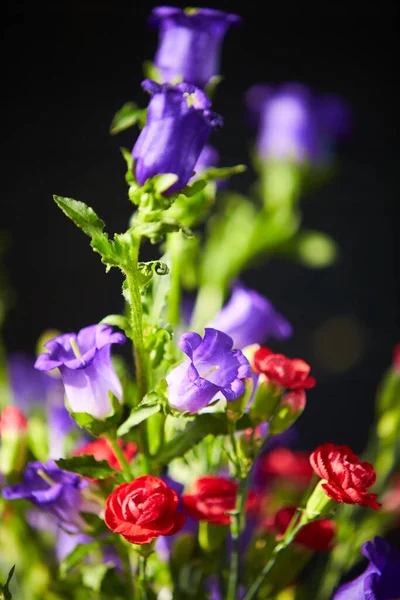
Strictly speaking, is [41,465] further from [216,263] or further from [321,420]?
[321,420]

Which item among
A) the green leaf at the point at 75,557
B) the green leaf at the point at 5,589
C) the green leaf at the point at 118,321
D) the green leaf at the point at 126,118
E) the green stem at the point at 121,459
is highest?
the green leaf at the point at 126,118

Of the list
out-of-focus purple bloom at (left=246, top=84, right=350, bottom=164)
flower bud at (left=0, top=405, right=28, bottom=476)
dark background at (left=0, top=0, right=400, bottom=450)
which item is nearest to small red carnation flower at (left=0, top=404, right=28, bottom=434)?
flower bud at (left=0, top=405, right=28, bottom=476)

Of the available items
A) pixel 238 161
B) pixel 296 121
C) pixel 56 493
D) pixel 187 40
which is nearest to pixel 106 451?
pixel 56 493

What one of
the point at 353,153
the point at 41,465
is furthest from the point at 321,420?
the point at 41,465

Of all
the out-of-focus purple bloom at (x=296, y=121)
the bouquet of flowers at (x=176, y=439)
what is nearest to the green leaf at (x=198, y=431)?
the bouquet of flowers at (x=176, y=439)

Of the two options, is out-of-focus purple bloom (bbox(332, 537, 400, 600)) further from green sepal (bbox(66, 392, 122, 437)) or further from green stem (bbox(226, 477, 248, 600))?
green sepal (bbox(66, 392, 122, 437))

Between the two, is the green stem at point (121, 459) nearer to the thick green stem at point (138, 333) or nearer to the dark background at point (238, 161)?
the thick green stem at point (138, 333)

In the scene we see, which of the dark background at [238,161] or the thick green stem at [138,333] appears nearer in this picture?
the thick green stem at [138,333]
